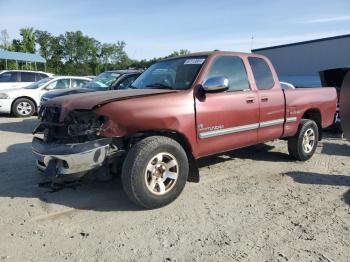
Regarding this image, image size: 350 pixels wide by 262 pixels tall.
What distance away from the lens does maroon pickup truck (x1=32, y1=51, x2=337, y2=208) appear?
4266 mm

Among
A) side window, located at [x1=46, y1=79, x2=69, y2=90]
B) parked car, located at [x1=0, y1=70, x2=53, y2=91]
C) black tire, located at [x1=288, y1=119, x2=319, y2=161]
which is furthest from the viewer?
parked car, located at [x1=0, y1=70, x2=53, y2=91]

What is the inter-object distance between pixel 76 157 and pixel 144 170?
2.48ft

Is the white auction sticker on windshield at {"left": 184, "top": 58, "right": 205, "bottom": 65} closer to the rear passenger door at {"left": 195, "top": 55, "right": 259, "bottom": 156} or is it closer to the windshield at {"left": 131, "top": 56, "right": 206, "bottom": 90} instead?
the windshield at {"left": 131, "top": 56, "right": 206, "bottom": 90}

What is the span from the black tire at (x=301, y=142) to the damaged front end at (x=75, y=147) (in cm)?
355

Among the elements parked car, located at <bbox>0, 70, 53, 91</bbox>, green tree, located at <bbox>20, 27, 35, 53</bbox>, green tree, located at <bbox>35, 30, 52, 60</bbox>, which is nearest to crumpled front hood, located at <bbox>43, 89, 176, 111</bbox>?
parked car, located at <bbox>0, 70, 53, 91</bbox>

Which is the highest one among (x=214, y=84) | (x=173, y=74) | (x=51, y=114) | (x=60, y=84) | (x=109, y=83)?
(x=60, y=84)

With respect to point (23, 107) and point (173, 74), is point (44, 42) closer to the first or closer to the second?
point (23, 107)

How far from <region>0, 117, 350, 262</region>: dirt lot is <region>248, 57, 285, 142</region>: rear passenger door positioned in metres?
0.66

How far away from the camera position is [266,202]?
4.73m

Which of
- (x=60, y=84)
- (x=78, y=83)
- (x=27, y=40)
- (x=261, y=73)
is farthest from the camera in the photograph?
(x=27, y=40)

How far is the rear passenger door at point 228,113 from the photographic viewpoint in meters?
4.98

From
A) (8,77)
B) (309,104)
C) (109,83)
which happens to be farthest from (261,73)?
(8,77)

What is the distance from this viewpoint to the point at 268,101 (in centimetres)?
598

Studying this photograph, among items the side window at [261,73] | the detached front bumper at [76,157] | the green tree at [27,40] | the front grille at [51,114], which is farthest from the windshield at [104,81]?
the green tree at [27,40]
